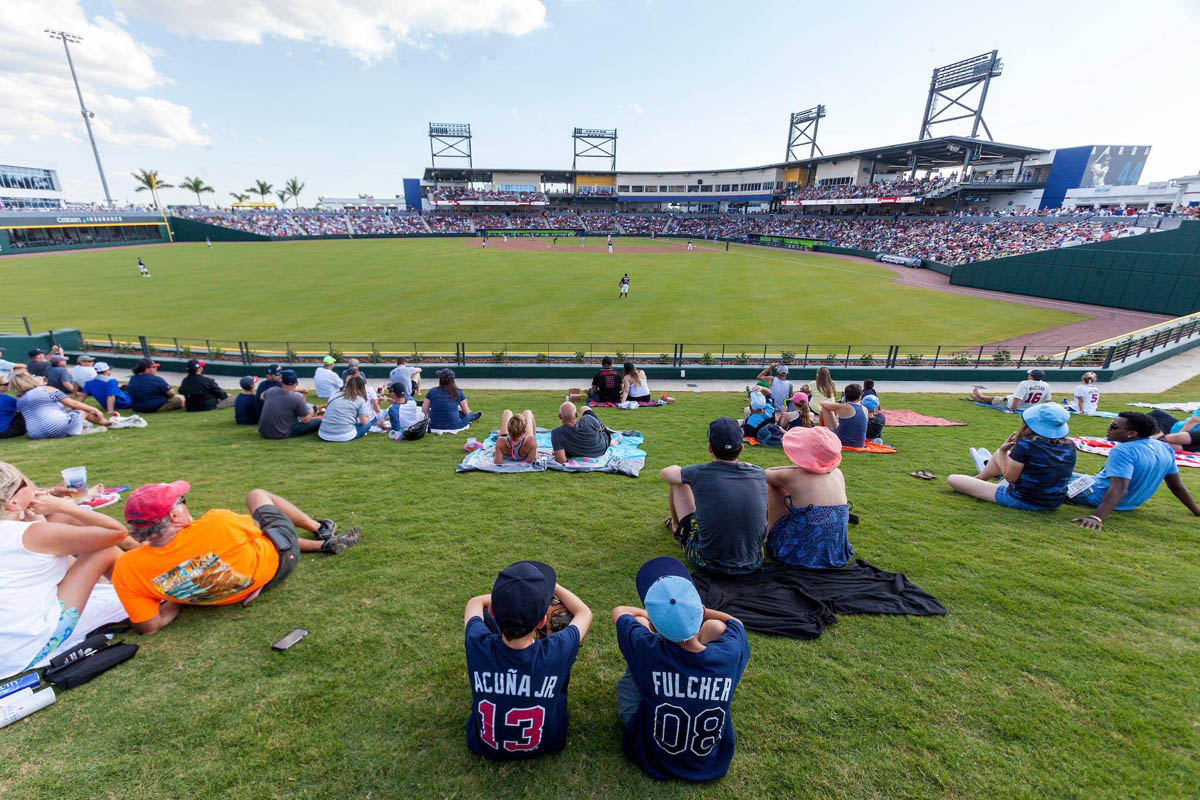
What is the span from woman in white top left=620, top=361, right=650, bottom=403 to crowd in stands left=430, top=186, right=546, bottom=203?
294 feet

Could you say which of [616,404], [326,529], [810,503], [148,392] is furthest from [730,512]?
[148,392]

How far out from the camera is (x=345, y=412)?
8.36 metres

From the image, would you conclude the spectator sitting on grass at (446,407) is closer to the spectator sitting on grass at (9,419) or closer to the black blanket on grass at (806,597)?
the black blanket on grass at (806,597)

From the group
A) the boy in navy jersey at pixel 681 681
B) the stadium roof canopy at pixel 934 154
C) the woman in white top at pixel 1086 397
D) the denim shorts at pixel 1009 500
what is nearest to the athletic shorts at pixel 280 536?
the boy in navy jersey at pixel 681 681

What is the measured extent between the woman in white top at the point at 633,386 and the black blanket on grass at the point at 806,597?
22.2ft

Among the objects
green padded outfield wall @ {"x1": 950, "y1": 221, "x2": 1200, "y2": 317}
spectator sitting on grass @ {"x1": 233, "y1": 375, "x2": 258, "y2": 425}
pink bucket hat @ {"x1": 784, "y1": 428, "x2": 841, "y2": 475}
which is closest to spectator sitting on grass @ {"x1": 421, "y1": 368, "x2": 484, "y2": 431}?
spectator sitting on grass @ {"x1": 233, "y1": 375, "x2": 258, "y2": 425}

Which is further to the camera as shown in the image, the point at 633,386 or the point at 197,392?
the point at 633,386

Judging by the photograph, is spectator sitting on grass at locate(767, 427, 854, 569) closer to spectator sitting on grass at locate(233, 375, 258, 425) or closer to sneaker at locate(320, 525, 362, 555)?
sneaker at locate(320, 525, 362, 555)

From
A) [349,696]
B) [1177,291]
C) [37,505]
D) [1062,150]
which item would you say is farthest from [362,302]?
[1062,150]

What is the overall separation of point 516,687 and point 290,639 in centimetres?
221

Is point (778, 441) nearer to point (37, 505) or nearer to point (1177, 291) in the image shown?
point (37, 505)

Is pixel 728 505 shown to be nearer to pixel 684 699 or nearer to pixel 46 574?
pixel 684 699

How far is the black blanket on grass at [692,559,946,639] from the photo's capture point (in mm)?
3793

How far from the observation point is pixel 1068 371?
14.6m
